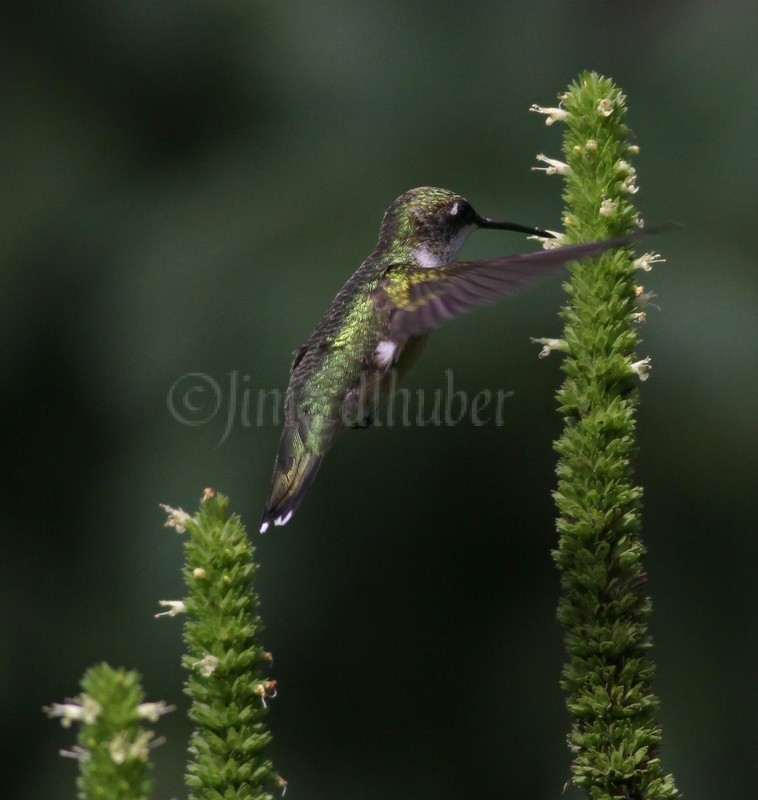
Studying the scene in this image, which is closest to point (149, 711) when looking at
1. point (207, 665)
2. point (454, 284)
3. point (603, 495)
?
point (207, 665)

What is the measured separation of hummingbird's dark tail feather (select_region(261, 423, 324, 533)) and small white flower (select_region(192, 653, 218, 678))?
1543 mm

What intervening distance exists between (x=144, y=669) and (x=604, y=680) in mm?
2802

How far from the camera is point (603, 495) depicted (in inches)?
79.4

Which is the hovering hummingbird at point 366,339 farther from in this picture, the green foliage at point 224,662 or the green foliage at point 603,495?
the green foliage at point 224,662

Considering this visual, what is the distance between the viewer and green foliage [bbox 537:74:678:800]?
6.24 ft

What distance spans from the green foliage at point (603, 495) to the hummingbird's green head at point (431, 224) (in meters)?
1.48

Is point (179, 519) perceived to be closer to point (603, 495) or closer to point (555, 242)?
point (603, 495)

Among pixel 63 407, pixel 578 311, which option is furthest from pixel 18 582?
pixel 578 311

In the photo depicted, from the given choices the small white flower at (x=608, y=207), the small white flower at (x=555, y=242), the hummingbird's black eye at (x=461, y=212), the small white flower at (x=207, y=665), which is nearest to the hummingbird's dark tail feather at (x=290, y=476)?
the hummingbird's black eye at (x=461, y=212)

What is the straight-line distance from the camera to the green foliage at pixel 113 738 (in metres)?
1.30

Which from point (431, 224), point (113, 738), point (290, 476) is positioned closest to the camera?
point (113, 738)
